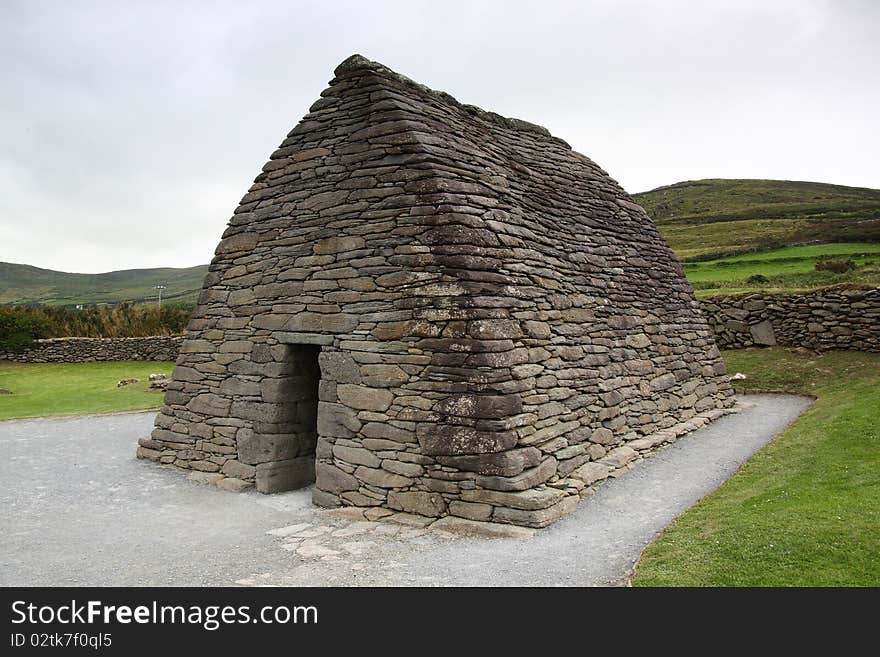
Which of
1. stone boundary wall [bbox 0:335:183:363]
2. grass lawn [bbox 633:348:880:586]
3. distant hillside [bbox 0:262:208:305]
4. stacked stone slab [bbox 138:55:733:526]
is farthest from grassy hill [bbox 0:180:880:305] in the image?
stone boundary wall [bbox 0:335:183:363]

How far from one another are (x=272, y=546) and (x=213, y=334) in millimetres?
4288

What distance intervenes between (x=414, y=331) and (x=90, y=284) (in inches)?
5045

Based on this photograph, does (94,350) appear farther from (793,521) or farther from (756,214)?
(756,214)

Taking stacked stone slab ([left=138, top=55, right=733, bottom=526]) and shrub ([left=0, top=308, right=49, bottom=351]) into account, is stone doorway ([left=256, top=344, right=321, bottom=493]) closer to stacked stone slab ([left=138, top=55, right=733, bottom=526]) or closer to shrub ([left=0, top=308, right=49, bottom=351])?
stacked stone slab ([left=138, top=55, right=733, bottom=526])

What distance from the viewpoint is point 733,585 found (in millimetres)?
4953

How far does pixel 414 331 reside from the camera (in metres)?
7.96

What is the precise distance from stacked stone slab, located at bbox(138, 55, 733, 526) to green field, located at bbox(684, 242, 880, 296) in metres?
14.5

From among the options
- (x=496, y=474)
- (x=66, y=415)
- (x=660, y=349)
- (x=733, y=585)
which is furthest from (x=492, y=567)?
(x=66, y=415)

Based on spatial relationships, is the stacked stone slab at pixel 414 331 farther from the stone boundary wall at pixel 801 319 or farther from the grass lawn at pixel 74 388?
the stone boundary wall at pixel 801 319

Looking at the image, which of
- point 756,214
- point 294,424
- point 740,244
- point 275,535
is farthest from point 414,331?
point 756,214

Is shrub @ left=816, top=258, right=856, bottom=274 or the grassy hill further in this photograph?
the grassy hill

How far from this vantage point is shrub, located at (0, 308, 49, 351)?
28.1 metres

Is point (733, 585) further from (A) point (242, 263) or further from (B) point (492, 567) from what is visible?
(A) point (242, 263)

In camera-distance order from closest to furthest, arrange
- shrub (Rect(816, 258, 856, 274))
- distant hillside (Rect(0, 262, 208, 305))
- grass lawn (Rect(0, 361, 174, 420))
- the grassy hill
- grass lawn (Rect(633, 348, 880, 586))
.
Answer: grass lawn (Rect(633, 348, 880, 586)) → grass lawn (Rect(0, 361, 174, 420)) → shrub (Rect(816, 258, 856, 274)) → the grassy hill → distant hillside (Rect(0, 262, 208, 305))
